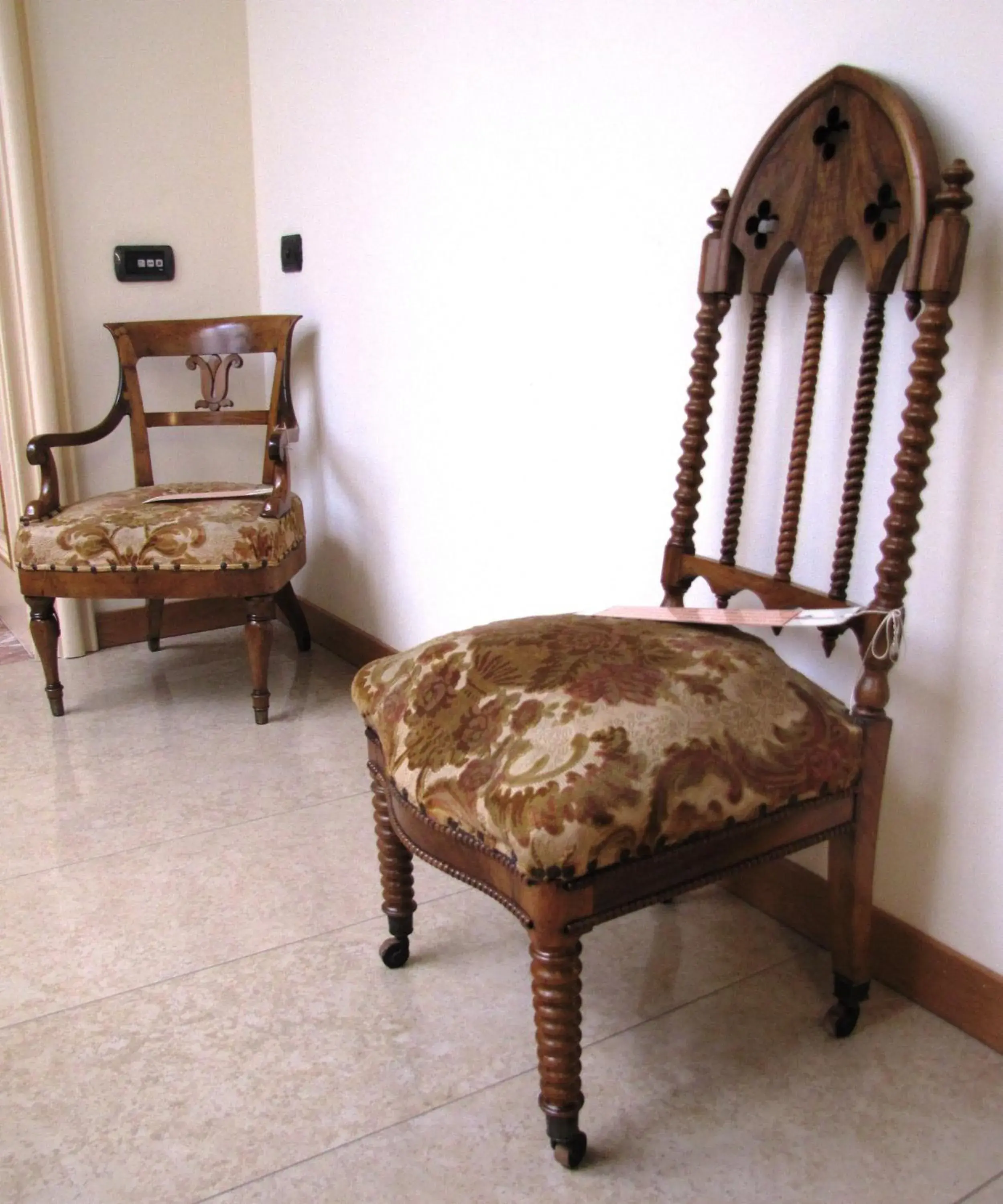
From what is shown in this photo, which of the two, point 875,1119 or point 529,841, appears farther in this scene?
point 875,1119

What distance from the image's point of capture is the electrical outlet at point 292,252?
254 centimetres

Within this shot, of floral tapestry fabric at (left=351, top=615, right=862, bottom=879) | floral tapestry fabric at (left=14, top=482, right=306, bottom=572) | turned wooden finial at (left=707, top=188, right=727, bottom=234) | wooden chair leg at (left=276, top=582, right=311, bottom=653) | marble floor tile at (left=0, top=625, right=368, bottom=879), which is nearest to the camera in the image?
floral tapestry fabric at (left=351, top=615, right=862, bottom=879)

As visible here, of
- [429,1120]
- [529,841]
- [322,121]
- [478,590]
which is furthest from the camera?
[322,121]

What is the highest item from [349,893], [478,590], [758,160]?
[758,160]

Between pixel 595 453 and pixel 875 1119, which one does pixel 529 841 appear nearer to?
pixel 875 1119

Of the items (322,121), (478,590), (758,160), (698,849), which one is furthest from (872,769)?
(322,121)

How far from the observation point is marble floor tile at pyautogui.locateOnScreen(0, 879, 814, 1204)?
1.10 meters

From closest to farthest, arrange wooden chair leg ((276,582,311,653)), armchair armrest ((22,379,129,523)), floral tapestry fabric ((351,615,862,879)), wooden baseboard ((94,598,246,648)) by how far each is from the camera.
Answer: floral tapestry fabric ((351,615,862,879)), armchair armrest ((22,379,129,523)), wooden chair leg ((276,582,311,653)), wooden baseboard ((94,598,246,648))

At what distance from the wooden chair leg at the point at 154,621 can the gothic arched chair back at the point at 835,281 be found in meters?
1.62

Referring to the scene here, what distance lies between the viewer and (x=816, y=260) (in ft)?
4.03

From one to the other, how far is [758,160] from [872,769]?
734 millimetres

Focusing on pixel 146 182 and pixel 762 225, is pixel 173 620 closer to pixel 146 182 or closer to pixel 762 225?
pixel 146 182

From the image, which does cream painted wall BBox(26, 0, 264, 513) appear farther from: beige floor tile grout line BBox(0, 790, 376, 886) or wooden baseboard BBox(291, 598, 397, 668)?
beige floor tile grout line BBox(0, 790, 376, 886)

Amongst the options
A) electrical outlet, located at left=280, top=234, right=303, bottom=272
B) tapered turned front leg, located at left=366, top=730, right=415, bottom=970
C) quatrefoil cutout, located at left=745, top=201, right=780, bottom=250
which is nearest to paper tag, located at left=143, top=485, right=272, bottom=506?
electrical outlet, located at left=280, top=234, right=303, bottom=272
